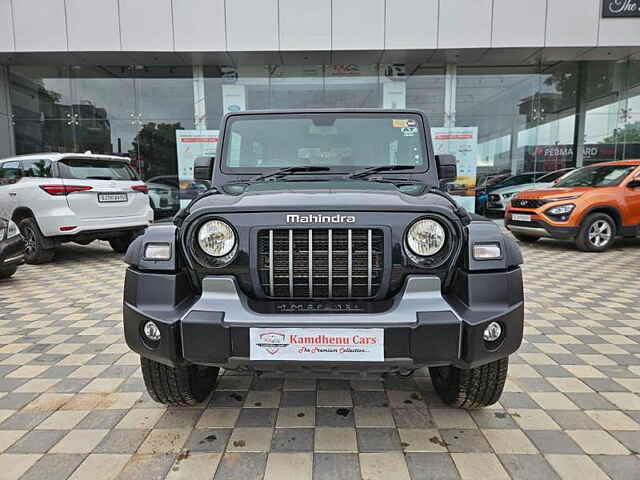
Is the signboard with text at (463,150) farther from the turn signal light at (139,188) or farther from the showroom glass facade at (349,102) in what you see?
the turn signal light at (139,188)

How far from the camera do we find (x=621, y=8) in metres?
11.2

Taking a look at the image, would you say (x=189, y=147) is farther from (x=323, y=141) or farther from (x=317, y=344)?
(x=317, y=344)

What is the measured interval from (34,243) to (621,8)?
15.2m

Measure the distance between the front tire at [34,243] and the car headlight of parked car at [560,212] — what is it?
8993 millimetres

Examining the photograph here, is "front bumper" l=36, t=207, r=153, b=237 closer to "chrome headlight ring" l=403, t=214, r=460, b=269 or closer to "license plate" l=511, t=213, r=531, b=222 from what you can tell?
"chrome headlight ring" l=403, t=214, r=460, b=269

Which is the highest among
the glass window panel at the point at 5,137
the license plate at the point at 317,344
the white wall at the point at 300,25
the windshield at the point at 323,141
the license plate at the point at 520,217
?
the white wall at the point at 300,25

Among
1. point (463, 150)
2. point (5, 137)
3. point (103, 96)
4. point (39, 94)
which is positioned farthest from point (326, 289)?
point (5, 137)

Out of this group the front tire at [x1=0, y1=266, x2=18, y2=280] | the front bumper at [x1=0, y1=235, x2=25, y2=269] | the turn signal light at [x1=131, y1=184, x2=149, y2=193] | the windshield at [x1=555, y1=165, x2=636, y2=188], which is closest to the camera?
the front bumper at [x1=0, y1=235, x2=25, y2=269]

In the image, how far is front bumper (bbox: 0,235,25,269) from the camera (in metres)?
5.45

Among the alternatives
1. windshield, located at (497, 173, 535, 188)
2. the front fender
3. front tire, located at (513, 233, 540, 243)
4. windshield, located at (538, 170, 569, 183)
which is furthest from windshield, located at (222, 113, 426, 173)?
windshield, located at (538, 170, 569, 183)

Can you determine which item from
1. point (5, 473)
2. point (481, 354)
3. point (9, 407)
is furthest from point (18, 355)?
point (481, 354)

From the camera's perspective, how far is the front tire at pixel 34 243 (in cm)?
673

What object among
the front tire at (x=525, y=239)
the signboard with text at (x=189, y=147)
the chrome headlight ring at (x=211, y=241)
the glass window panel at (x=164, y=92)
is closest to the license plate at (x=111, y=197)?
the signboard with text at (x=189, y=147)

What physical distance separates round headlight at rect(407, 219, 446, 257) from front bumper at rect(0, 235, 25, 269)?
5.79 metres
